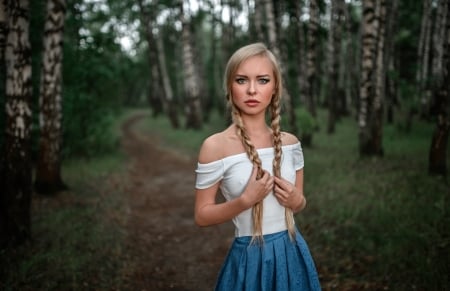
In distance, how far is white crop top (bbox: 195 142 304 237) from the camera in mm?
2029

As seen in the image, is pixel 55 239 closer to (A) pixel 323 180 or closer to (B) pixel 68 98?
(A) pixel 323 180

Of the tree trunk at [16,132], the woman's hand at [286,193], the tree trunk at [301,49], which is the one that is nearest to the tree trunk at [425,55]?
the tree trunk at [301,49]

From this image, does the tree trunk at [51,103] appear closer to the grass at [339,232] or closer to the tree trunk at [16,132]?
the grass at [339,232]

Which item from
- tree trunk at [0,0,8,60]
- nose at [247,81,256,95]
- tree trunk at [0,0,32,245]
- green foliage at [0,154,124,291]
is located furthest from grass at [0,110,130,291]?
nose at [247,81,256,95]

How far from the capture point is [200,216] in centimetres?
211

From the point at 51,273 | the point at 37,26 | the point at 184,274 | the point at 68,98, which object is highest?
the point at 37,26

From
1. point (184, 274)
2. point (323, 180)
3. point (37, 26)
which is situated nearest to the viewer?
point (184, 274)

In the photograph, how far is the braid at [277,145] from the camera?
2076 mm

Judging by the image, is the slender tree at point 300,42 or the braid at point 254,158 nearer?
the braid at point 254,158

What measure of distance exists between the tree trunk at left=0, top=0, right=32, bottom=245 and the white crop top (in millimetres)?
3858

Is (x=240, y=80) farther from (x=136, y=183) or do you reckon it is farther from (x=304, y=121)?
(x=304, y=121)

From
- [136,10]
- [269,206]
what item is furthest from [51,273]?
[136,10]

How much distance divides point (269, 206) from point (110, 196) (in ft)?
22.0

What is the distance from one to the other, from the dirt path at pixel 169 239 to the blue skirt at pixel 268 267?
2828 mm
